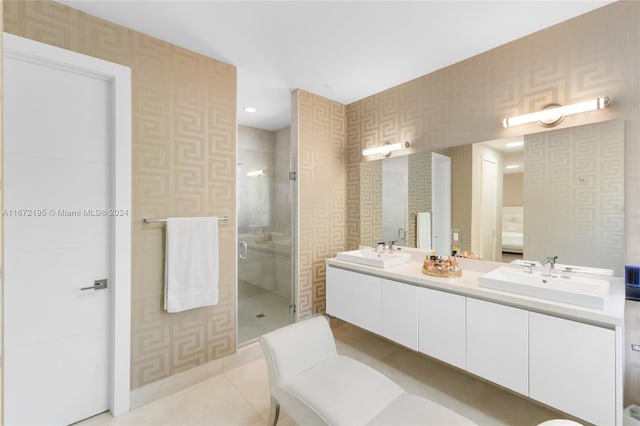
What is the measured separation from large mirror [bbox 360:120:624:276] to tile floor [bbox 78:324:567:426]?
3.26 feet

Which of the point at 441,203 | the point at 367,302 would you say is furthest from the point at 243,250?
the point at 441,203

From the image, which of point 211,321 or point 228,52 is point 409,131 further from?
point 211,321

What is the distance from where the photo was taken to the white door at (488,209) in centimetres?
231

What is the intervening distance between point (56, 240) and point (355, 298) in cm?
219

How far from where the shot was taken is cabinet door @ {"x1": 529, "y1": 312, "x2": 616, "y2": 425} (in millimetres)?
1487

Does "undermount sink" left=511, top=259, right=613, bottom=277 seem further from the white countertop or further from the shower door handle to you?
the shower door handle

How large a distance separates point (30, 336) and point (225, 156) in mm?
1665

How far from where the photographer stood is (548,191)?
6.77ft

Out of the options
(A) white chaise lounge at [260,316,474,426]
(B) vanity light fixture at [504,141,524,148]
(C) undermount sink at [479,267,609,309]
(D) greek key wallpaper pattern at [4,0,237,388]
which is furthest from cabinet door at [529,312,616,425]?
(D) greek key wallpaper pattern at [4,0,237,388]

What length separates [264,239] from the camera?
309 cm

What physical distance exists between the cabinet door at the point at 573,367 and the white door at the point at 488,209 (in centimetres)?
72

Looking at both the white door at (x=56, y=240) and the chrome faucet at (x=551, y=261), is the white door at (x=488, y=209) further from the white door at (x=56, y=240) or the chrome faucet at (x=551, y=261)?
the white door at (x=56, y=240)

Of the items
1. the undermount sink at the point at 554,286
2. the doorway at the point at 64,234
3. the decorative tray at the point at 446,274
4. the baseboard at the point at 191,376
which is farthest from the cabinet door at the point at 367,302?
the doorway at the point at 64,234

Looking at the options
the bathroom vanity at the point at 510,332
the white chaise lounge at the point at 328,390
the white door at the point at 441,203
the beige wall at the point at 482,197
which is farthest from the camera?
the white door at the point at 441,203
